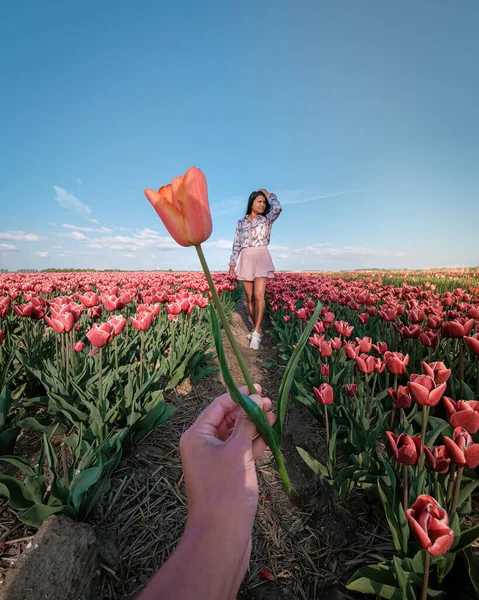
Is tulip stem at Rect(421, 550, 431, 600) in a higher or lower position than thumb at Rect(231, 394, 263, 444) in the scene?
lower

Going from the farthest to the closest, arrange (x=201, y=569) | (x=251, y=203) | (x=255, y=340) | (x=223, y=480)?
(x=251, y=203)
(x=255, y=340)
(x=223, y=480)
(x=201, y=569)

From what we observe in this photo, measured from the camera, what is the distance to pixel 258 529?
199 cm

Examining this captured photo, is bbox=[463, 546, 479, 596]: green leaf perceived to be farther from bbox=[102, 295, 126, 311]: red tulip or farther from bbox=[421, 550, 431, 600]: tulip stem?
bbox=[102, 295, 126, 311]: red tulip

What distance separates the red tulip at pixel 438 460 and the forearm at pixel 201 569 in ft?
2.69

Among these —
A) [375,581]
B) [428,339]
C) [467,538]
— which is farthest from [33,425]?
[428,339]

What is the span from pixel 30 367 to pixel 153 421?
122 centimetres

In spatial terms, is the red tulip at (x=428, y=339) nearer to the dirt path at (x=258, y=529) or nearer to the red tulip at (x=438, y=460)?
the dirt path at (x=258, y=529)

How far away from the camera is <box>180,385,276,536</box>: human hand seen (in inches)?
33.4

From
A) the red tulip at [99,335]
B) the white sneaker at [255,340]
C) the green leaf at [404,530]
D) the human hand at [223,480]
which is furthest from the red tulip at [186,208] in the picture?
the white sneaker at [255,340]

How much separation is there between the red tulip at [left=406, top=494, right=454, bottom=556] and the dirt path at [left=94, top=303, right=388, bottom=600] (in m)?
0.88

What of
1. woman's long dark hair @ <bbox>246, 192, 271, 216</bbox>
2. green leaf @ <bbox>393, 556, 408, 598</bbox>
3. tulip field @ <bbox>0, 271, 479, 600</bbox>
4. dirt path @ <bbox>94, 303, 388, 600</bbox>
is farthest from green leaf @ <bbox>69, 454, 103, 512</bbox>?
woman's long dark hair @ <bbox>246, 192, 271, 216</bbox>

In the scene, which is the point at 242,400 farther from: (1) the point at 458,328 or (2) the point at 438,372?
(1) the point at 458,328

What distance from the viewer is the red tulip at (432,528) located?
919 millimetres

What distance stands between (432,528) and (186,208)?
120 cm
